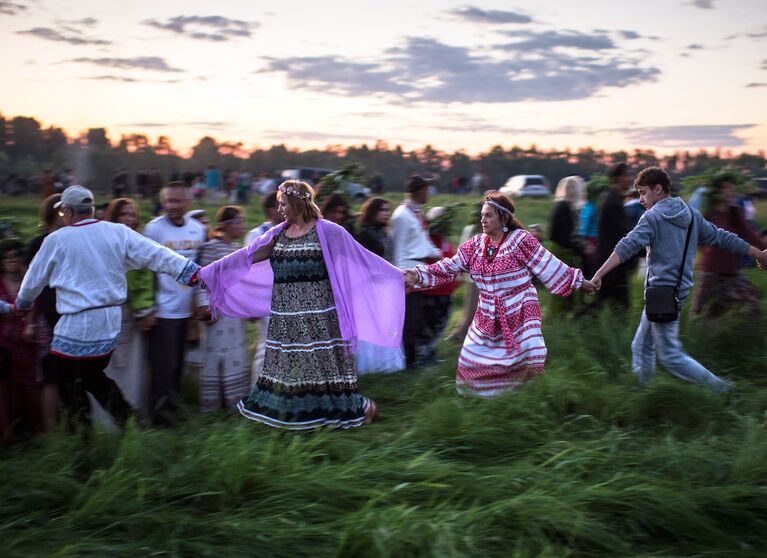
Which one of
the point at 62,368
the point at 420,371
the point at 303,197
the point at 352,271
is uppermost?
the point at 303,197

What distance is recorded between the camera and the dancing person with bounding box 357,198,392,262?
7980mm

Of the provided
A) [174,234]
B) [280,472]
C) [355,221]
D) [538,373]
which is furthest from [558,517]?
[355,221]

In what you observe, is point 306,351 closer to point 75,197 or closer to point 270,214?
point 270,214

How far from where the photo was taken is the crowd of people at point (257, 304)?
218 inches

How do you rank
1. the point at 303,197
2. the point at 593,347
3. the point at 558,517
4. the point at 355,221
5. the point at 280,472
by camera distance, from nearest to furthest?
the point at 558,517 < the point at 280,472 < the point at 303,197 < the point at 593,347 < the point at 355,221

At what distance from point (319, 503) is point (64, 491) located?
1.47 m

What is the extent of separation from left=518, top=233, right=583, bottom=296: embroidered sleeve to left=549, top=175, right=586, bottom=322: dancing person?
2789 mm

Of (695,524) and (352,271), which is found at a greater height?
(352,271)

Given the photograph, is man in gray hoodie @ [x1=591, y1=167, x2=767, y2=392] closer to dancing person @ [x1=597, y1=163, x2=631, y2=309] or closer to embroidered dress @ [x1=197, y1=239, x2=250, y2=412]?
dancing person @ [x1=597, y1=163, x2=631, y2=309]

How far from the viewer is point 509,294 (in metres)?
6.43

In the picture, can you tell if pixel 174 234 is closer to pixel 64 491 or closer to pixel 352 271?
pixel 352 271

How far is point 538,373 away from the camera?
6.31 m

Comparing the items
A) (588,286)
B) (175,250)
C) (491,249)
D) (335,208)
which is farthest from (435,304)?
(175,250)

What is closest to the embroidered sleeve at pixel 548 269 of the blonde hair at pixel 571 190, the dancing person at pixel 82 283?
the dancing person at pixel 82 283
